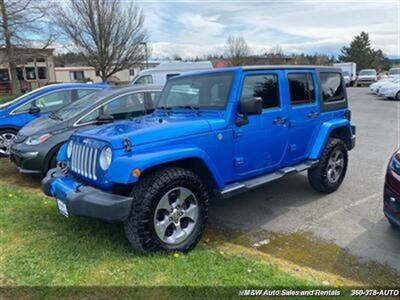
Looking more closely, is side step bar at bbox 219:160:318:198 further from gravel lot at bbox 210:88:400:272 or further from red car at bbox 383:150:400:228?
red car at bbox 383:150:400:228

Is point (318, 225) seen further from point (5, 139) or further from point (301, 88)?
point (5, 139)

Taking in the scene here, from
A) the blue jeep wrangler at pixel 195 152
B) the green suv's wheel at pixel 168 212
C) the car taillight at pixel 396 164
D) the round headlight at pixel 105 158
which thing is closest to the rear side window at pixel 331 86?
the blue jeep wrangler at pixel 195 152

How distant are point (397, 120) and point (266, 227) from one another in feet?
37.6

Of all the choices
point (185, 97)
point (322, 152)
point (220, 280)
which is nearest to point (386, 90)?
point (322, 152)

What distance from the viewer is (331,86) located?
222 inches

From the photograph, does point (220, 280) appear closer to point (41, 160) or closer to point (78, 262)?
point (78, 262)

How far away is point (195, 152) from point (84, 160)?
3.81ft

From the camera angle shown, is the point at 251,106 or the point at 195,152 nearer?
the point at 195,152

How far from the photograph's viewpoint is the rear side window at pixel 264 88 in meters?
4.29

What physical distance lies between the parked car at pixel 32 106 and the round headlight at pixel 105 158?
4.89 metres

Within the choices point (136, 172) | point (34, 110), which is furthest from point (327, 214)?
point (34, 110)

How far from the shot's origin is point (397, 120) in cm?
1351

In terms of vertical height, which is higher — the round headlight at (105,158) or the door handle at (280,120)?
the door handle at (280,120)

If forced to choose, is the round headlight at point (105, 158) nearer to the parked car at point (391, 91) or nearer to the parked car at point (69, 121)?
the parked car at point (69, 121)
